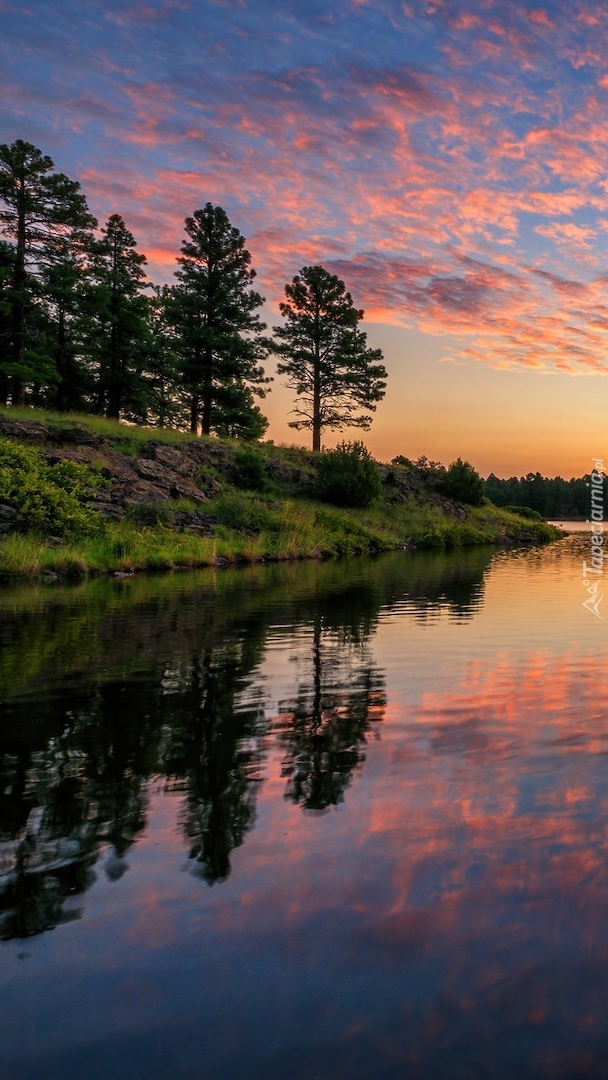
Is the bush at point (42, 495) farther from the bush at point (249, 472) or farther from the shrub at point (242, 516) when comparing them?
the bush at point (249, 472)

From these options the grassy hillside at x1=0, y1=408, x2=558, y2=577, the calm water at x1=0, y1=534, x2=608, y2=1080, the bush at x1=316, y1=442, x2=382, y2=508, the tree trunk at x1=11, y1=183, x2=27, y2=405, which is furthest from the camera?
the bush at x1=316, y1=442, x2=382, y2=508

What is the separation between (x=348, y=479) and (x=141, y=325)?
1715 cm

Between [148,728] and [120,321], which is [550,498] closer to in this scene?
[120,321]

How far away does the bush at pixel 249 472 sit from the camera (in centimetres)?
4056

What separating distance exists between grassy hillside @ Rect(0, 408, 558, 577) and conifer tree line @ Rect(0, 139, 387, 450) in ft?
18.3

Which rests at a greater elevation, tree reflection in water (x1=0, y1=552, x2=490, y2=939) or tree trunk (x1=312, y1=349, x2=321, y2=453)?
tree trunk (x1=312, y1=349, x2=321, y2=453)

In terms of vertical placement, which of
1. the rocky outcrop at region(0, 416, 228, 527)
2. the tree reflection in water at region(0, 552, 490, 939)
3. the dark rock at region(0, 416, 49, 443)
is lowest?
the tree reflection in water at region(0, 552, 490, 939)

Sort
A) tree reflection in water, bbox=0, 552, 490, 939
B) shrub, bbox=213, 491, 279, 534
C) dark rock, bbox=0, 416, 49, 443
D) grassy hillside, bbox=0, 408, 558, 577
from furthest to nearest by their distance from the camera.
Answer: shrub, bbox=213, 491, 279, 534
dark rock, bbox=0, 416, 49, 443
grassy hillside, bbox=0, 408, 558, 577
tree reflection in water, bbox=0, 552, 490, 939

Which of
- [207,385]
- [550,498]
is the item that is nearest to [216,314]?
[207,385]

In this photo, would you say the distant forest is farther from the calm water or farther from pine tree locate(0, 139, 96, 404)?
the calm water

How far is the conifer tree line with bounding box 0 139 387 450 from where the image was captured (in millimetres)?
37288

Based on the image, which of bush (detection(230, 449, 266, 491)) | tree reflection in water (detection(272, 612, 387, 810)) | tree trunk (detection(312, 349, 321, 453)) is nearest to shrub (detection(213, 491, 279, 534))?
bush (detection(230, 449, 266, 491))

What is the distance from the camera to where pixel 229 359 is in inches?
1843

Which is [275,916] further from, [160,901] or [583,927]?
[583,927]
